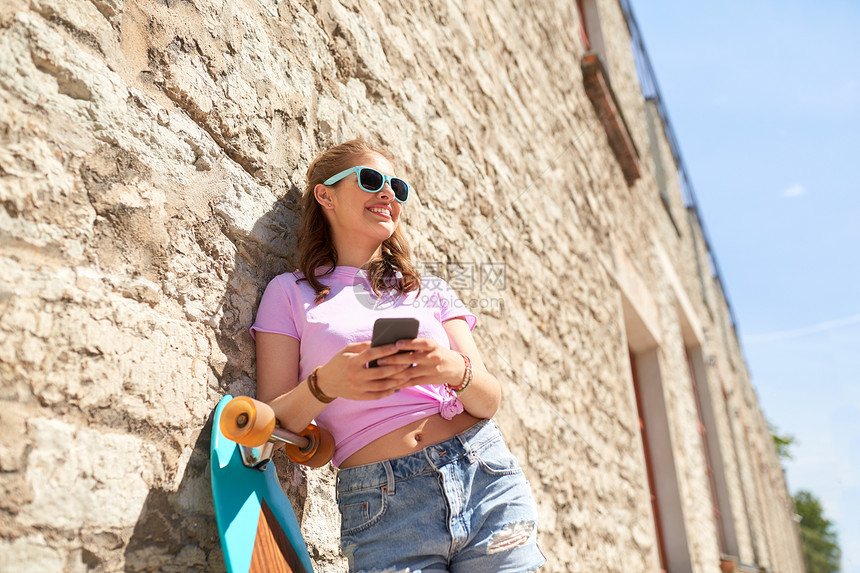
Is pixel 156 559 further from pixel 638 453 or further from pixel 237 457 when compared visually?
pixel 638 453

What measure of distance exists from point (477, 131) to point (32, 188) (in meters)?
2.16

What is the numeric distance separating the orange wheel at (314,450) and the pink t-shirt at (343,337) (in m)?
0.07

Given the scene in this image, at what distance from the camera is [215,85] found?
4.78 ft

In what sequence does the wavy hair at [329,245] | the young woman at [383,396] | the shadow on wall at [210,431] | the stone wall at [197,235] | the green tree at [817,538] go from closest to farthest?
1. the stone wall at [197,235]
2. the shadow on wall at [210,431]
3. the young woman at [383,396]
4. the wavy hair at [329,245]
5. the green tree at [817,538]

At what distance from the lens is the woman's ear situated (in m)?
1.63

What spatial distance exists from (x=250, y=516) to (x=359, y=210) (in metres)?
0.80

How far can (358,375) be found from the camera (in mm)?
1157

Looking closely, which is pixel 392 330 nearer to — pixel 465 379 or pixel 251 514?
pixel 465 379

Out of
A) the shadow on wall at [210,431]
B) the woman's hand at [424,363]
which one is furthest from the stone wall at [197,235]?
the woman's hand at [424,363]

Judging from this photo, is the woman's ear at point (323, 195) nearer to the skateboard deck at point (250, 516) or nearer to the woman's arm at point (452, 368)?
the woman's arm at point (452, 368)

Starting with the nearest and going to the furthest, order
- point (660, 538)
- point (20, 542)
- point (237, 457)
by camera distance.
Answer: point (20, 542) → point (237, 457) → point (660, 538)

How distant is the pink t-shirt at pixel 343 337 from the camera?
1.40 m

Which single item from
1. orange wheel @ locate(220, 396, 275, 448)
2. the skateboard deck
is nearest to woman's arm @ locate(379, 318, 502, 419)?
orange wheel @ locate(220, 396, 275, 448)

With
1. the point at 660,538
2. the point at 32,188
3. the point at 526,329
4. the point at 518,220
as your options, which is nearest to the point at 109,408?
the point at 32,188
